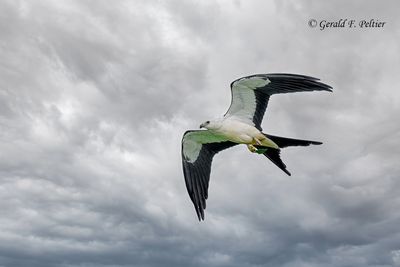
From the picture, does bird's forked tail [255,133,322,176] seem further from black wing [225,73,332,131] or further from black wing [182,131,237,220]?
black wing [182,131,237,220]

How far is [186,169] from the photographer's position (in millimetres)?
22953

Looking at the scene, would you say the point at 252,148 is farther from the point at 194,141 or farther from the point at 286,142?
the point at 194,141

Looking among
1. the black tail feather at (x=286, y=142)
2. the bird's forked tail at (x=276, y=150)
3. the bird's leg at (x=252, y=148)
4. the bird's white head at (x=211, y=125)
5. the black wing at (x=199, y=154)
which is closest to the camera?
the black tail feather at (x=286, y=142)

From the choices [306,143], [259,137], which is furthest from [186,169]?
[306,143]

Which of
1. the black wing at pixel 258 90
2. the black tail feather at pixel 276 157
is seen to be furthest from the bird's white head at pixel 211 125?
the black tail feather at pixel 276 157

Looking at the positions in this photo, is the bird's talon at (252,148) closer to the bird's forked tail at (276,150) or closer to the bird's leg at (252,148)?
the bird's leg at (252,148)

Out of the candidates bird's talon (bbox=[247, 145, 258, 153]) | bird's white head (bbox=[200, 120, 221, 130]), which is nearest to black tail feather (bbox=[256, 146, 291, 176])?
bird's talon (bbox=[247, 145, 258, 153])

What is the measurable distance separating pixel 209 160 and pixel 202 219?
13.3 ft

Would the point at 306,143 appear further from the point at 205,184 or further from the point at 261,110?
the point at 205,184

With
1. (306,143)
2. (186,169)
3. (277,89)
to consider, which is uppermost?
(277,89)

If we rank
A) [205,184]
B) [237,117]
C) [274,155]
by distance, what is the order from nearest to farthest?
[274,155] < [237,117] < [205,184]

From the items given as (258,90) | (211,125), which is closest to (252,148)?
(211,125)

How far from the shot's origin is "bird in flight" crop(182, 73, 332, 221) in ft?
61.9

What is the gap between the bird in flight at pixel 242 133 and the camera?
1886 centimetres
